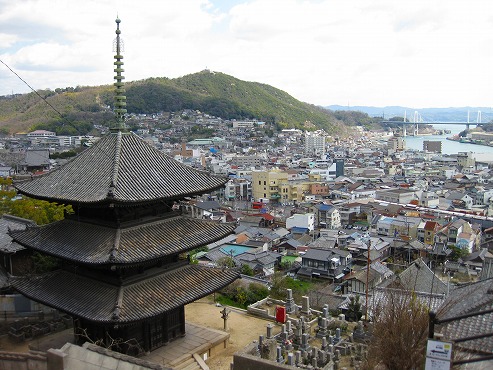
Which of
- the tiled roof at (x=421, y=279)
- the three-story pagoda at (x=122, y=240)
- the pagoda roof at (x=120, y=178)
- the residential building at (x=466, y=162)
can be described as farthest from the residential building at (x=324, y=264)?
the residential building at (x=466, y=162)

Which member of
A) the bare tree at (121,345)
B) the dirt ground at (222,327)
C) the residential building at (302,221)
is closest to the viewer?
the bare tree at (121,345)

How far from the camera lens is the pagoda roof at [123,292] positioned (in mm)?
15258

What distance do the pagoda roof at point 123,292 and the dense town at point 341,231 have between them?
7.83 ft

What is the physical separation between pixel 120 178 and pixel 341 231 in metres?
52.0

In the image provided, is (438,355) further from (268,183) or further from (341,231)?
(268,183)

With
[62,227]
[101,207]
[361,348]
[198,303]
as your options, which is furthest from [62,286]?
[361,348]

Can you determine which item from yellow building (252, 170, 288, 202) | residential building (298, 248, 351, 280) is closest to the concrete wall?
residential building (298, 248, 351, 280)

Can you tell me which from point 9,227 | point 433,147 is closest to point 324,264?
point 9,227

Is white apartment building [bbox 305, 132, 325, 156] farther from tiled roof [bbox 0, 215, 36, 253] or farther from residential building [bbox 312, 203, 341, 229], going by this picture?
tiled roof [bbox 0, 215, 36, 253]

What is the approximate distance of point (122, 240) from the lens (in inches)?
625

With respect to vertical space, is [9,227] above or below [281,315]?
above

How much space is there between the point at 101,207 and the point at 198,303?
34.6ft

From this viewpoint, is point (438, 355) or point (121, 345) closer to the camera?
point (438, 355)

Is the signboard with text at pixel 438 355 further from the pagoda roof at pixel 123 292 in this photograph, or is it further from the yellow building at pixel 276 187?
the yellow building at pixel 276 187
